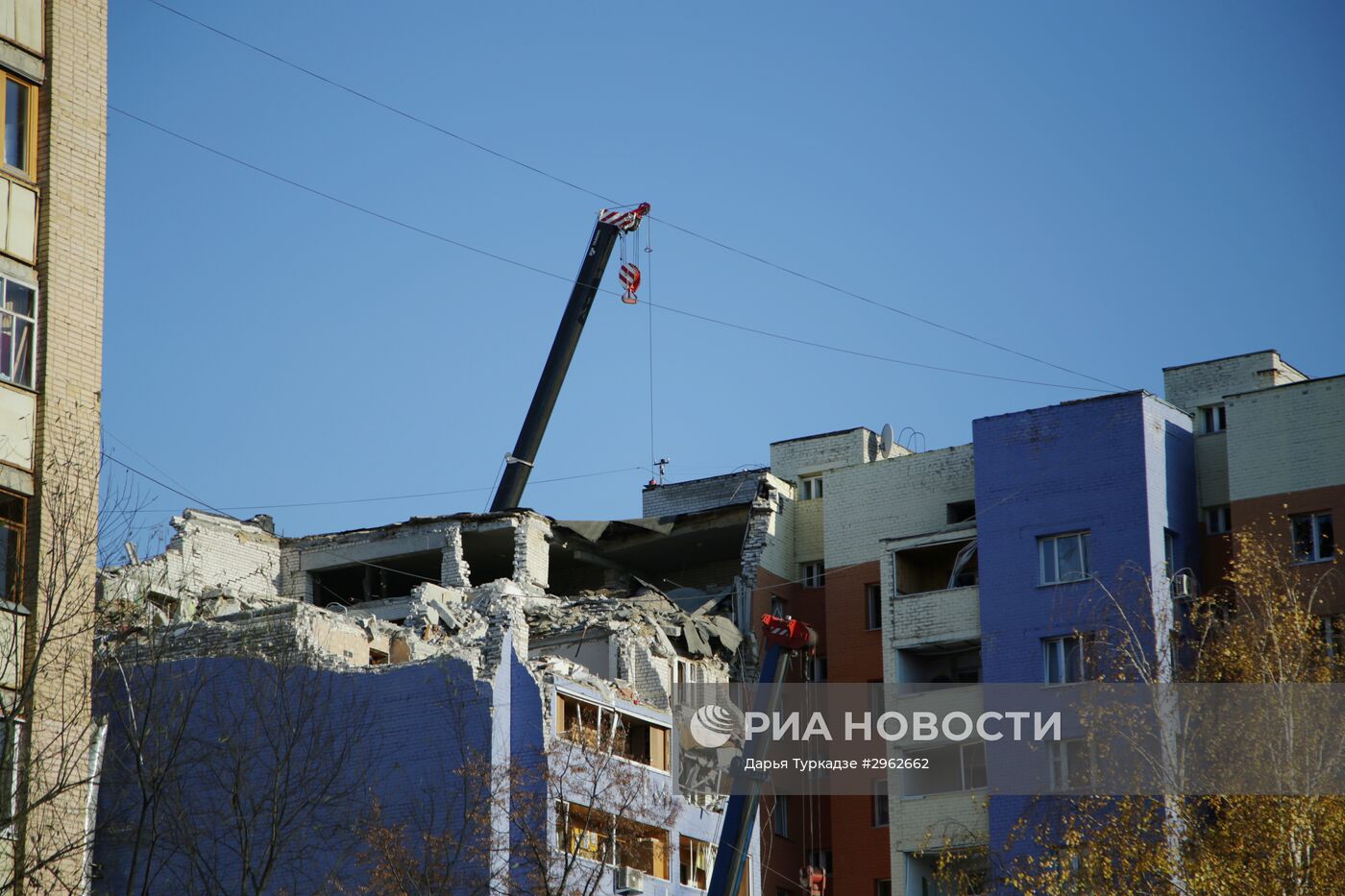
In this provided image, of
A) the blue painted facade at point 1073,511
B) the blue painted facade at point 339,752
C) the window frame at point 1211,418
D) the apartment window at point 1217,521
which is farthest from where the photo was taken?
the window frame at point 1211,418

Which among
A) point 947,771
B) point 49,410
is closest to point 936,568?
point 947,771

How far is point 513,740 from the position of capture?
129 feet

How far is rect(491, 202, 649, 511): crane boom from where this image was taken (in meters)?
61.3

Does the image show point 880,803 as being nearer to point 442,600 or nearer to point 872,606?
point 872,606

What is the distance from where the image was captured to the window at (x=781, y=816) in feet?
162

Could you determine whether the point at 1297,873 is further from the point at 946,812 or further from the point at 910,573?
the point at 910,573

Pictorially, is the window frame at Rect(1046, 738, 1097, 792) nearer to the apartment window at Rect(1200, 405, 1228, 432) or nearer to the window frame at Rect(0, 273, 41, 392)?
the apartment window at Rect(1200, 405, 1228, 432)

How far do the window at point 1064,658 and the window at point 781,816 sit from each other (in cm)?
769

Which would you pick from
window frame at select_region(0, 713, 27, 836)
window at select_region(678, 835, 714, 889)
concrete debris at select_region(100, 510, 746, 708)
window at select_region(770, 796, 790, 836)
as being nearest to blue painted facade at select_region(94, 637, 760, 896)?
concrete debris at select_region(100, 510, 746, 708)

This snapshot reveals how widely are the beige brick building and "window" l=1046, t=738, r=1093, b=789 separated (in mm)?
23781

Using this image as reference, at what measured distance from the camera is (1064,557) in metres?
47.5

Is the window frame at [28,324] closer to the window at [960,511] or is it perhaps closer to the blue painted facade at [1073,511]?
the blue painted facade at [1073,511]

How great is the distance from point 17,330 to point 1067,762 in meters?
27.0

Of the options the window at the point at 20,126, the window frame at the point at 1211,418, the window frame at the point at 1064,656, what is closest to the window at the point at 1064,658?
the window frame at the point at 1064,656
